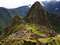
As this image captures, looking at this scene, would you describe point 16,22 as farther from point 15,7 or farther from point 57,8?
point 57,8

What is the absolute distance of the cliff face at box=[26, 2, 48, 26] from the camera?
3061 millimetres

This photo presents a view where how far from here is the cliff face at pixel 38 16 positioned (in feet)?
10.0

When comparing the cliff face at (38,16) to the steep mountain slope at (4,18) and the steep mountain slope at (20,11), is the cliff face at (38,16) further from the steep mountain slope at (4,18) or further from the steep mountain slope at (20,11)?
the steep mountain slope at (4,18)

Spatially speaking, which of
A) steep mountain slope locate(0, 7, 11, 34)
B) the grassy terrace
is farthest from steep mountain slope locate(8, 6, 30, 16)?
the grassy terrace

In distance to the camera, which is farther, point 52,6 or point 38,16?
point 52,6

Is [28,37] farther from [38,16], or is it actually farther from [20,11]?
[20,11]

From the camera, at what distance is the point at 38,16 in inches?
121

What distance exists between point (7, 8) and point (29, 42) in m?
0.83

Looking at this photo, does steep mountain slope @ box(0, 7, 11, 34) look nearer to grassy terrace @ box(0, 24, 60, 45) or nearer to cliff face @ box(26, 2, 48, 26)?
grassy terrace @ box(0, 24, 60, 45)

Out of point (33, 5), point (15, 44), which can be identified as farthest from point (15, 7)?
point (15, 44)

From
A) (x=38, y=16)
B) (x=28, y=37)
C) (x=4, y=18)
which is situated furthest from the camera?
(x=4, y=18)

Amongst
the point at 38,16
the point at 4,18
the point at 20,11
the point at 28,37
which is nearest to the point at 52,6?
the point at 38,16

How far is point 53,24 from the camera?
3084 mm

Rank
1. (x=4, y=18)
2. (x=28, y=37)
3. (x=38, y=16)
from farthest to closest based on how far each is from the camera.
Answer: (x=4, y=18) → (x=38, y=16) → (x=28, y=37)
